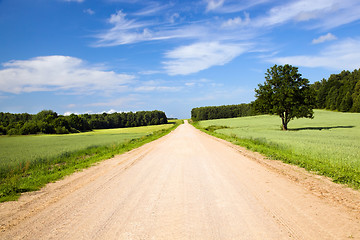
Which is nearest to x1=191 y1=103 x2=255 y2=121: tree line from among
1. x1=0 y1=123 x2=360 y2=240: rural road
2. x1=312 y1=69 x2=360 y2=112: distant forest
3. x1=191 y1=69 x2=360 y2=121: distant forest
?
x1=191 y1=69 x2=360 y2=121: distant forest

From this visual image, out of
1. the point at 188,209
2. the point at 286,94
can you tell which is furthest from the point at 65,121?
the point at 188,209

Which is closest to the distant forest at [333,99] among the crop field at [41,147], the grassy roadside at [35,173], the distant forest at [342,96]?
the distant forest at [342,96]

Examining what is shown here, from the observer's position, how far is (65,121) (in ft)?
289

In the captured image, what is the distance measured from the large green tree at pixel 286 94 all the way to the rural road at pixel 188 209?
101 ft

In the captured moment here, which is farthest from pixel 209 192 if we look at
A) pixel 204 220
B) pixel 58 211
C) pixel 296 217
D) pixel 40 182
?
pixel 40 182

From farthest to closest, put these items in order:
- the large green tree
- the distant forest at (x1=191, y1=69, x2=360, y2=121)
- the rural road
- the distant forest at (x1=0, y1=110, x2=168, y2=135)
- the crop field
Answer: the distant forest at (x1=191, y1=69, x2=360, y2=121)
the distant forest at (x1=0, y1=110, x2=168, y2=135)
the large green tree
the crop field
the rural road

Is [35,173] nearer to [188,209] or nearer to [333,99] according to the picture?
[188,209]

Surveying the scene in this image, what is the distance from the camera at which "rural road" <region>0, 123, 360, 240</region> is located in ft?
13.7

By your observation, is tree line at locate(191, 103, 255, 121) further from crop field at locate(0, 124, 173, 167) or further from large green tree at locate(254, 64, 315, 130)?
crop field at locate(0, 124, 173, 167)

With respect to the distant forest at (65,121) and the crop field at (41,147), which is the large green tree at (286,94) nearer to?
the crop field at (41,147)

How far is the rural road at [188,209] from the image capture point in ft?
13.7

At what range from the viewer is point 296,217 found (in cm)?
472

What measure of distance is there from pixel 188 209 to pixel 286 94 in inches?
1441

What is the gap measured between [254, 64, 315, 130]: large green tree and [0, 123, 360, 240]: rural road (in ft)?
101
